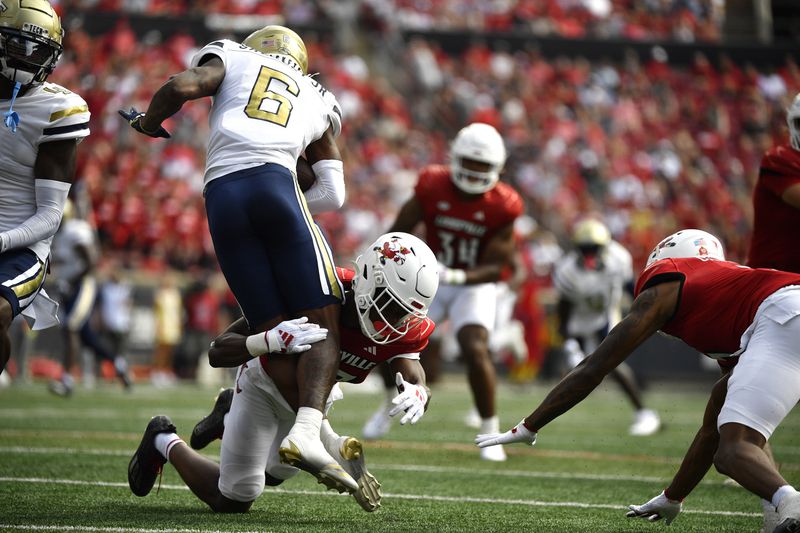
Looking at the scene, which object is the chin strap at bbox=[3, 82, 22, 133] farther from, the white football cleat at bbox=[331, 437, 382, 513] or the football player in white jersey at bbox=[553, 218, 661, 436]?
the football player in white jersey at bbox=[553, 218, 661, 436]

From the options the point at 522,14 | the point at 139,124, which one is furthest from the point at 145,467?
the point at 522,14

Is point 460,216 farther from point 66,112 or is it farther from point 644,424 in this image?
point 66,112

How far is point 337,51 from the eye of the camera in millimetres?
20672

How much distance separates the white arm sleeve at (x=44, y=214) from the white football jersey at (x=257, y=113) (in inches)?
30.7

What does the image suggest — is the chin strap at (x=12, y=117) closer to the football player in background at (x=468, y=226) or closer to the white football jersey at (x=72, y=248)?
the football player in background at (x=468, y=226)

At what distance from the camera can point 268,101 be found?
4.21 meters

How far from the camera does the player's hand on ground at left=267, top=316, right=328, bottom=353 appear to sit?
12.6ft

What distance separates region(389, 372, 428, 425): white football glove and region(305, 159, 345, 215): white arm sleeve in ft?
3.10

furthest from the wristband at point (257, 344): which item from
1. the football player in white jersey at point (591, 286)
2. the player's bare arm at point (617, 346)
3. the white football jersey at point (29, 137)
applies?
the football player in white jersey at point (591, 286)

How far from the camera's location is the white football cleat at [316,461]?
3.64m

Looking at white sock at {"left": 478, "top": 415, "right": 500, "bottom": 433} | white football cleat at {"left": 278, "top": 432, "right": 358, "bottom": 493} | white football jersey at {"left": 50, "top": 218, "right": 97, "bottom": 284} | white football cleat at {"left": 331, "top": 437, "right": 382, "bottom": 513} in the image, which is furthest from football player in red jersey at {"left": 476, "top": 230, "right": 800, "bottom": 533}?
white football jersey at {"left": 50, "top": 218, "right": 97, "bottom": 284}

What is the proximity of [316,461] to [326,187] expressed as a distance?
134 cm

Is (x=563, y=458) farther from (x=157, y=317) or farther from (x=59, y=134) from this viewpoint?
(x=157, y=317)

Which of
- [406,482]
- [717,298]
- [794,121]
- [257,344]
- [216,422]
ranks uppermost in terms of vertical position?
[794,121]
